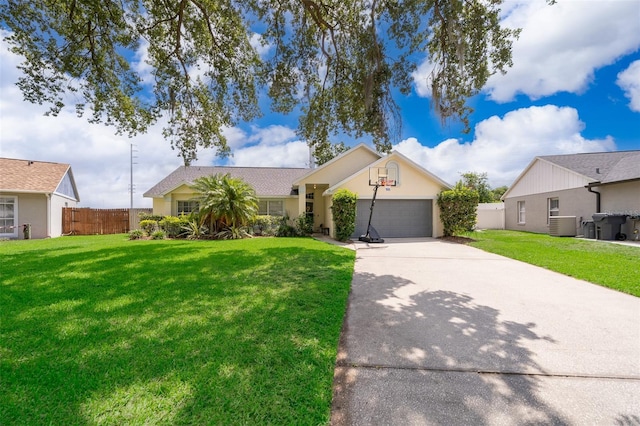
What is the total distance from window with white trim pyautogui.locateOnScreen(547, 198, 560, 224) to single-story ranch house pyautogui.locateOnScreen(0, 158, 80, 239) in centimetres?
3053

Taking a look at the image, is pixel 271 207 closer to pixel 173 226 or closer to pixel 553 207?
pixel 173 226

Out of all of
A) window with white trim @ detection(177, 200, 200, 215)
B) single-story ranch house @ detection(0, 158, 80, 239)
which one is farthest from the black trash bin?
single-story ranch house @ detection(0, 158, 80, 239)

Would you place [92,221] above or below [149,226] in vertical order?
above

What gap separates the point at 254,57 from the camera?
9.44 metres

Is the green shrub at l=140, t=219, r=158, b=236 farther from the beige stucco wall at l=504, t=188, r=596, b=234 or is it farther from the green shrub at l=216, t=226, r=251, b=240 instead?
the beige stucco wall at l=504, t=188, r=596, b=234

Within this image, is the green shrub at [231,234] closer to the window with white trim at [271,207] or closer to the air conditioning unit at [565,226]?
the window with white trim at [271,207]

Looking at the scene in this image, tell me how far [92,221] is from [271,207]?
12068mm

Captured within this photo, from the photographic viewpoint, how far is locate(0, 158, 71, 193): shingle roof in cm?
1546

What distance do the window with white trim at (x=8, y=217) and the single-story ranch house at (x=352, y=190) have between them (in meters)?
6.85

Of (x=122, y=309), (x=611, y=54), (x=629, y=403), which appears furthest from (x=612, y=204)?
(x=122, y=309)

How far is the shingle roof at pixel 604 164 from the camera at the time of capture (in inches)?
520

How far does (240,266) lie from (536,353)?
593 cm

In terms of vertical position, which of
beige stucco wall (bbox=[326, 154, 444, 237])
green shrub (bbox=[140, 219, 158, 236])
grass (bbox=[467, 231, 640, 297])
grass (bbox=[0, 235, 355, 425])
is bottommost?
grass (bbox=[0, 235, 355, 425])

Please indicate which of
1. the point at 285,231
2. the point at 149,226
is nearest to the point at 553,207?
the point at 285,231
